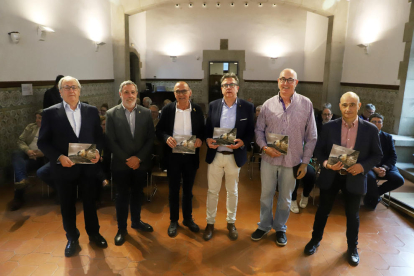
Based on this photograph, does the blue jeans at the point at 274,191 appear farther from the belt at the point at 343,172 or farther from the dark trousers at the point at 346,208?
the belt at the point at 343,172

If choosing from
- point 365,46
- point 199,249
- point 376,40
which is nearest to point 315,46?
point 365,46

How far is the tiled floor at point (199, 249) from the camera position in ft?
8.56

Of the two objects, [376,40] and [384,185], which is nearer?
[384,185]

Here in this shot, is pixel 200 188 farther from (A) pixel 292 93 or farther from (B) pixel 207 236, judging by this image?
(A) pixel 292 93

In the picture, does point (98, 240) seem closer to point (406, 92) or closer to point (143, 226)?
point (143, 226)

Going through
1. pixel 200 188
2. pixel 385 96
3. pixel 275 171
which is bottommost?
pixel 200 188

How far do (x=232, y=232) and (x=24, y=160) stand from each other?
129 inches

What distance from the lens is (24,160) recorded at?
4.07 meters

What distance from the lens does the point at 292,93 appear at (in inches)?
110

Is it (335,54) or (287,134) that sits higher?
Answer: (335,54)

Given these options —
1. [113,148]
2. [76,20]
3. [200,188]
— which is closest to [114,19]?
[76,20]

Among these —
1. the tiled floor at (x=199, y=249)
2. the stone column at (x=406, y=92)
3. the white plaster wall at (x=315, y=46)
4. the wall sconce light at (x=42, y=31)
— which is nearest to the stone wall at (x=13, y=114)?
the wall sconce light at (x=42, y=31)

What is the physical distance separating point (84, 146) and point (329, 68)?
795 centimetres

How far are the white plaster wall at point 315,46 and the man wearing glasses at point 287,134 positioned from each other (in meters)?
7.39
